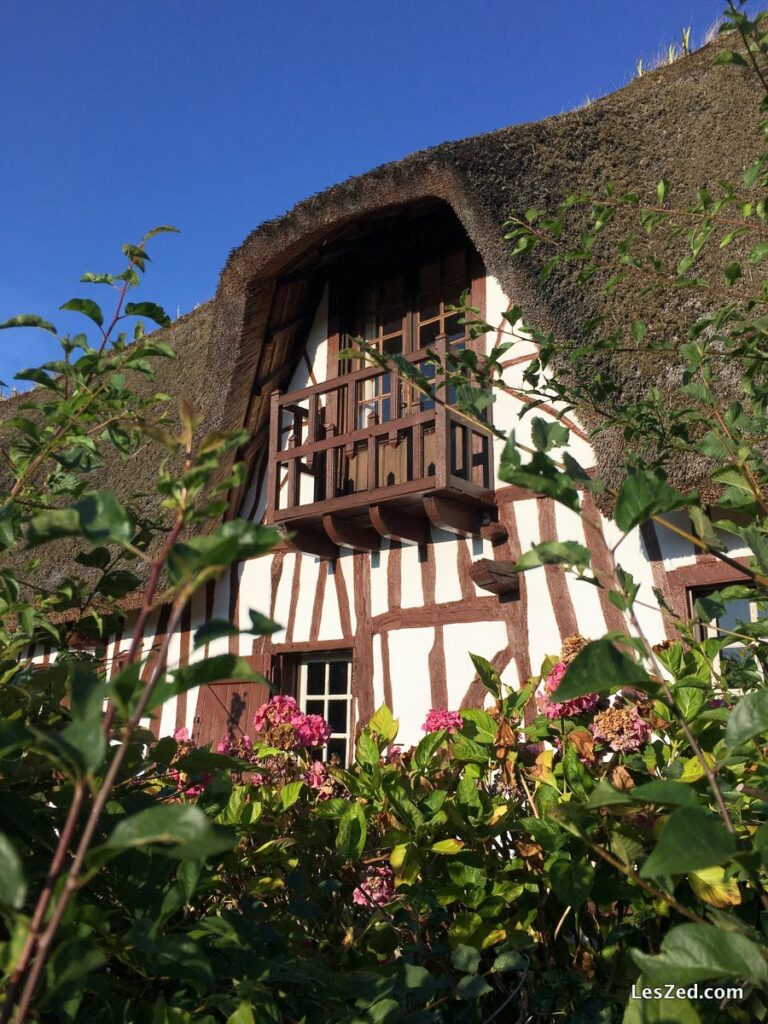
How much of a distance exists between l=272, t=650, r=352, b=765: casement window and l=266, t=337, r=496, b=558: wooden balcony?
0.83 meters

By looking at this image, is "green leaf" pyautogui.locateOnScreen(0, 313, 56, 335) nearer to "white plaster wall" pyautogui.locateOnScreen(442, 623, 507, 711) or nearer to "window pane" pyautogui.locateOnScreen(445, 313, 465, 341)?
"white plaster wall" pyautogui.locateOnScreen(442, 623, 507, 711)

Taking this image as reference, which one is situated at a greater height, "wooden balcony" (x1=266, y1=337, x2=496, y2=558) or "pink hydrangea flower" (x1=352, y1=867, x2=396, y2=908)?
"wooden balcony" (x1=266, y1=337, x2=496, y2=558)

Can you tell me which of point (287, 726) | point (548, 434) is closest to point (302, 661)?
point (287, 726)

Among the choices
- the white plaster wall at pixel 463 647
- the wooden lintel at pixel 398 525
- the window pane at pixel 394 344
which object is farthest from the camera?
the window pane at pixel 394 344

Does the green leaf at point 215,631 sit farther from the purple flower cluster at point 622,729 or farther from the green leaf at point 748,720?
the purple flower cluster at point 622,729

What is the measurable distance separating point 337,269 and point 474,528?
2620 mm

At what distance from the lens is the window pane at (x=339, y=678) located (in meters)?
5.88

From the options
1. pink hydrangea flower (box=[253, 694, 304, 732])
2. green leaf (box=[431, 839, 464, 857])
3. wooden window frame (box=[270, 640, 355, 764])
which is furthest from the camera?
wooden window frame (box=[270, 640, 355, 764])

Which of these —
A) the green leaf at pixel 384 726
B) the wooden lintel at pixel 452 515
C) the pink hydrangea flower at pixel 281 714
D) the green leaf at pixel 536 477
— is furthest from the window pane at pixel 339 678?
the green leaf at pixel 536 477

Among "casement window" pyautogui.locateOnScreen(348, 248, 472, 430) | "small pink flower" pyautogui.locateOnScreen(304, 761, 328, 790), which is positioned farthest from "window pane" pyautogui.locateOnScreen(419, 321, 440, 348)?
"small pink flower" pyautogui.locateOnScreen(304, 761, 328, 790)

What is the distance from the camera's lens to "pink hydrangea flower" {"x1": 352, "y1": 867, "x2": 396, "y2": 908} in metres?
1.37

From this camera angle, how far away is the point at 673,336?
4398mm

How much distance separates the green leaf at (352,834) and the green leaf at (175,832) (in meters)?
0.81

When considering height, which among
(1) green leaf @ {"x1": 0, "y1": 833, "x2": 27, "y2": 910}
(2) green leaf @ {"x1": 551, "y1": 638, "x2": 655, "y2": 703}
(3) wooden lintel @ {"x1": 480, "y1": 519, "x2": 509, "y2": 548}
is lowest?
(1) green leaf @ {"x1": 0, "y1": 833, "x2": 27, "y2": 910}
